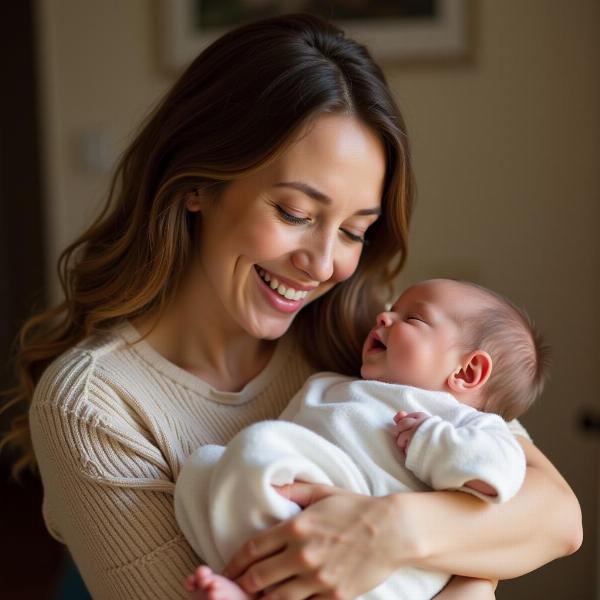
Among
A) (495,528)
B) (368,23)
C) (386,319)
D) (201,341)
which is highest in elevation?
(368,23)

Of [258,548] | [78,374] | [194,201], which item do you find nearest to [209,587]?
[258,548]

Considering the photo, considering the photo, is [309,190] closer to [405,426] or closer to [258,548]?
[405,426]

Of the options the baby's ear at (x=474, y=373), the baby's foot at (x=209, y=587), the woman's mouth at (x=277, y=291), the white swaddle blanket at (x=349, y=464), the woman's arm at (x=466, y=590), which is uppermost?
the woman's mouth at (x=277, y=291)

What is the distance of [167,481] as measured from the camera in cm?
136

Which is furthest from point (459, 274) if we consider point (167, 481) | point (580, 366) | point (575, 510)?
point (167, 481)

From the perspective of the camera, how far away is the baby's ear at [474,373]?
141cm

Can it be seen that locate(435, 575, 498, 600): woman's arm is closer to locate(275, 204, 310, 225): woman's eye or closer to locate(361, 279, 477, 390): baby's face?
locate(361, 279, 477, 390): baby's face

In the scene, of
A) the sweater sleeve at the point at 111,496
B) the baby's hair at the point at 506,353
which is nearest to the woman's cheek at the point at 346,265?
the baby's hair at the point at 506,353

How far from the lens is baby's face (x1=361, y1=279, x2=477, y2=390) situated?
1.41 meters

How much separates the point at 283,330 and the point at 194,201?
0.30 m

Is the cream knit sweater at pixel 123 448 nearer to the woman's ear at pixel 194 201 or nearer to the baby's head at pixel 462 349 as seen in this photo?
the baby's head at pixel 462 349

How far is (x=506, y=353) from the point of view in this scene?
4.73ft

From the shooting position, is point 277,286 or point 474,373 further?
point 277,286

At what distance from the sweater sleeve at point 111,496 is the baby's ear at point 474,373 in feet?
1.65
